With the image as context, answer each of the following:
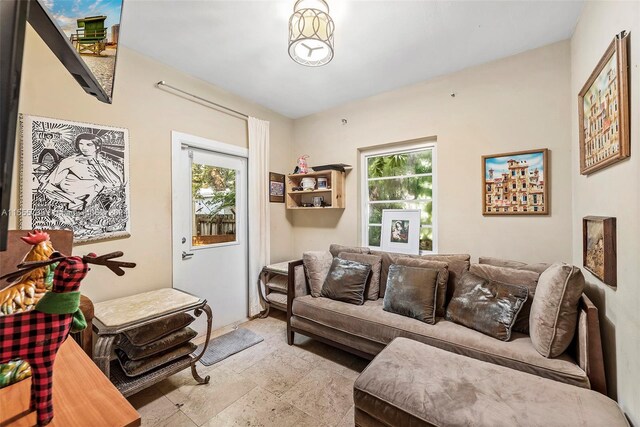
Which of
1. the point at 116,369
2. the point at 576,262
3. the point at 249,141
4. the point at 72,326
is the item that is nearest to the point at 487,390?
the point at 576,262

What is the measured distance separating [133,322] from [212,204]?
59.3 inches

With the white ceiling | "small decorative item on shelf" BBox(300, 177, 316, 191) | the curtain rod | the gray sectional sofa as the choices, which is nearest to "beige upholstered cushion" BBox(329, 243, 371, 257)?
the gray sectional sofa

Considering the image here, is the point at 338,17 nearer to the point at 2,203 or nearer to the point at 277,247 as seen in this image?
the point at 2,203

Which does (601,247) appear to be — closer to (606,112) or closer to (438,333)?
(606,112)

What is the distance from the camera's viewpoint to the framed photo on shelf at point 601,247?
1.36 m

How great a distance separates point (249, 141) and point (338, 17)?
1745 mm

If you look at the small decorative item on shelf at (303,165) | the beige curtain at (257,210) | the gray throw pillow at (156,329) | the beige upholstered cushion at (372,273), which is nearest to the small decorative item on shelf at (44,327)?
the gray throw pillow at (156,329)

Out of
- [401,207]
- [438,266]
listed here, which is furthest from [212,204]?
[438,266]

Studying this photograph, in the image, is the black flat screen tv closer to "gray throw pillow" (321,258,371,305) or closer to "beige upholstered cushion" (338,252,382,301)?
"gray throw pillow" (321,258,371,305)

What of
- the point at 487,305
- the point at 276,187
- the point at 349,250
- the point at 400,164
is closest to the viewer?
the point at 487,305

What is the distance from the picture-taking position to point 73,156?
1972 millimetres

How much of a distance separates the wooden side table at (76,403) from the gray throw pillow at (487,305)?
6.43ft

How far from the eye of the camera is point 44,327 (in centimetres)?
62

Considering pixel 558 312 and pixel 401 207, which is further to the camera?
pixel 401 207
